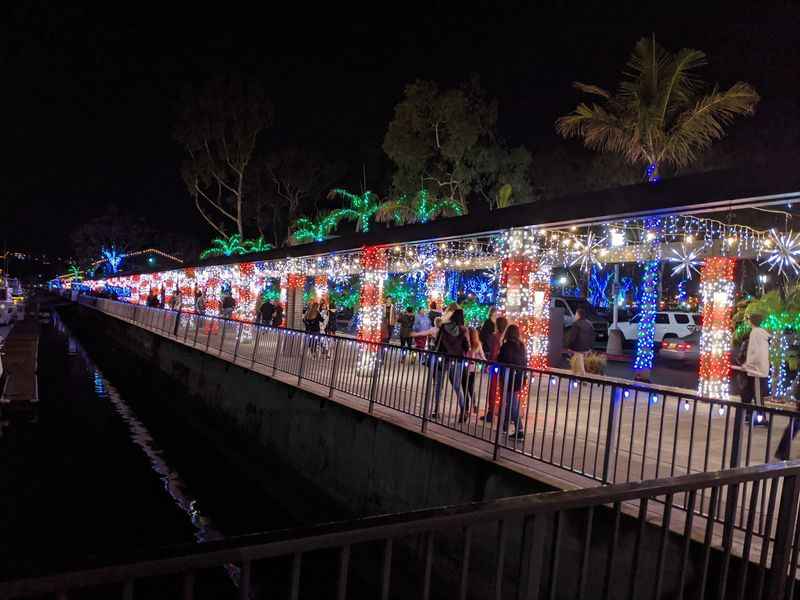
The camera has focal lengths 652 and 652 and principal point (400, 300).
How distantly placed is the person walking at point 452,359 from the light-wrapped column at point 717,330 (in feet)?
16.6

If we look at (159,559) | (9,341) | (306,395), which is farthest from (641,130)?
(9,341)

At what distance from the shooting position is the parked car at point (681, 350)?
805 inches

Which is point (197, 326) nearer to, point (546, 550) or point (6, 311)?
point (546, 550)

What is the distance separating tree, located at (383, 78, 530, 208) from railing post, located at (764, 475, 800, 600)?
27.6 meters

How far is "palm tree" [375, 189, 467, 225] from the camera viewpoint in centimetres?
2845

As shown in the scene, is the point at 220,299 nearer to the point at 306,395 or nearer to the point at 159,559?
the point at 306,395

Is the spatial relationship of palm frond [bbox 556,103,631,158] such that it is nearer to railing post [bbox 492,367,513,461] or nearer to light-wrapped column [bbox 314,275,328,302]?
light-wrapped column [bbox 314,275,328,302]

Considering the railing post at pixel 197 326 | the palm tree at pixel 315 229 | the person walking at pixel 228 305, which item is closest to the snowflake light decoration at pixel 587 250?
the railing post at pixel 197 326

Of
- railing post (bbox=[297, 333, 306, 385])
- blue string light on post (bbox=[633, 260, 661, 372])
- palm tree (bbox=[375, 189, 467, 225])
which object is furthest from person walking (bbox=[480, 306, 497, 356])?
palm tree (bbox=[375, 189, 467, 225])

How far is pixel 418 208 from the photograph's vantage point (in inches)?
1125

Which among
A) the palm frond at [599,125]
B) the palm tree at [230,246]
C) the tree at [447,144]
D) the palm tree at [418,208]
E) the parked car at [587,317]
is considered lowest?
the parked car at [587,317]

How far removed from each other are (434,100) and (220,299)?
1401 centimetres

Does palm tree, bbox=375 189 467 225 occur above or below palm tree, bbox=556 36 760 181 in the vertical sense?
below

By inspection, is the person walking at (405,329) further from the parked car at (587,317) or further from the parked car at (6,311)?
the parked car at (6,311)
